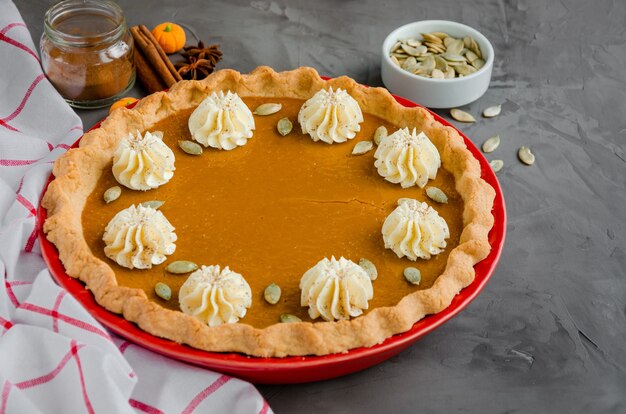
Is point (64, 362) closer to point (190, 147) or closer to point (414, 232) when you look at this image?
point (190, 147)

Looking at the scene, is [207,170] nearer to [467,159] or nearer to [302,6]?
[467,159]

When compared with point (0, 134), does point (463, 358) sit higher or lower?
lower

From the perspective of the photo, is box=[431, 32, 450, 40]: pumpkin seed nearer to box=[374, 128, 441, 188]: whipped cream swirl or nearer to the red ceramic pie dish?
box=[374, 128, 441, 188]: whipped cream swirl

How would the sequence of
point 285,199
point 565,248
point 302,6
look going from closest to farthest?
point 285,199 < point 565,248 < point 302,6

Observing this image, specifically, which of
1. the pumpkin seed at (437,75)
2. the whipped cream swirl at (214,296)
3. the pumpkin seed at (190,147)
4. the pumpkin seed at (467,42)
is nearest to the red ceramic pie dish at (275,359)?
the whipped cream swirl at (214,296)

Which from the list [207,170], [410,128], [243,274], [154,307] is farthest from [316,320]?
[410,128]

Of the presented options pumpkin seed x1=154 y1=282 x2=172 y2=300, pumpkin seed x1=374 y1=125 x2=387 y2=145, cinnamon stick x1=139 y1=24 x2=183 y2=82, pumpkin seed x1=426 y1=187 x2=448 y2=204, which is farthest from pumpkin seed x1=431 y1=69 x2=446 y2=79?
pumpkin seed x1=154 y1=282 x2=172 y2=300

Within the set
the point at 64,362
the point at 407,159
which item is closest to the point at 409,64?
the point at 407,159

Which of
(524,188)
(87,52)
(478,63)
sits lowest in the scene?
(524,188)
